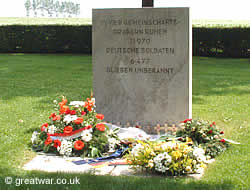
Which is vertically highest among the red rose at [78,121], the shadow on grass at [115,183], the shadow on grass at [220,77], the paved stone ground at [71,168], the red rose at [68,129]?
the red rose at [78,121]

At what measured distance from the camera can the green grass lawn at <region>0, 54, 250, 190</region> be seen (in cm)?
454

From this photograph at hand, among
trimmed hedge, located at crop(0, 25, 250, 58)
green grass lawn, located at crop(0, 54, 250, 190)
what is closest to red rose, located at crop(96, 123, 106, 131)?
green grass lawn, located at crop(0, 54, 250, 190)

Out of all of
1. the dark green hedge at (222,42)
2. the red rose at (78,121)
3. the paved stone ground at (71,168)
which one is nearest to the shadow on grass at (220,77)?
the dark green hedge at (222,42)

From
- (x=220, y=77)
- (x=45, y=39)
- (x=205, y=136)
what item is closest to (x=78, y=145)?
(x=205, y=136)

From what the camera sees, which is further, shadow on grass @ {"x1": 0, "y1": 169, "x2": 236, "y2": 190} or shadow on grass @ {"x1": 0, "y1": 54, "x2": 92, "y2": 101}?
shadow on grass @ {"x1": 0, "y1": 54, "x2": 92, "y2": 101}

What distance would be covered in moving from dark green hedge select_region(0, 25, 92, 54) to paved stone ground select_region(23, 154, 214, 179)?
18.9 m

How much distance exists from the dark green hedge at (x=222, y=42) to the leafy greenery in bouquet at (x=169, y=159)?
17797 mm

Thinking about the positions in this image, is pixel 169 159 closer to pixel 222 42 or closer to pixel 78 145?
pixel 78 145

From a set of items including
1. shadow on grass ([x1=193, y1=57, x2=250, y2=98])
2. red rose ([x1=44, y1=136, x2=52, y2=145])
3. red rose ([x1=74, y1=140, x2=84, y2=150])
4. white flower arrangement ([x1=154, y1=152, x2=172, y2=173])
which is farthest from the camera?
shadow on grass ([x1=193, y1=57, x2=250, y2=98])

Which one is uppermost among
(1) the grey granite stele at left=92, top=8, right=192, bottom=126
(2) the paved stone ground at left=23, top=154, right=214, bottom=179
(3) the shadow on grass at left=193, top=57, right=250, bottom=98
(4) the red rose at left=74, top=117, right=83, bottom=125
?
(1) the grey granite stele at left=92, top=8, right=192, bottom=126

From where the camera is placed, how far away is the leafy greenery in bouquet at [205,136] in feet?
18.6

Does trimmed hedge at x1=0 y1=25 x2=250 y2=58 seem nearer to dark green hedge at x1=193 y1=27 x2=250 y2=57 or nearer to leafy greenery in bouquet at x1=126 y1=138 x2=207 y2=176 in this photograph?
dark green hedge at x1=193 y1=27 x2=250 y2=57

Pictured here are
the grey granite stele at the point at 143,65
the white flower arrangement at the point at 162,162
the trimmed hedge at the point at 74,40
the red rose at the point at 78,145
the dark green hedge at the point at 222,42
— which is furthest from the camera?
the trimmed hedge at the point at 74,40

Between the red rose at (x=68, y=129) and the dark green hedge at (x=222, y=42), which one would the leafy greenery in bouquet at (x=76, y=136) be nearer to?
the red rose at (x=68, y=129)
